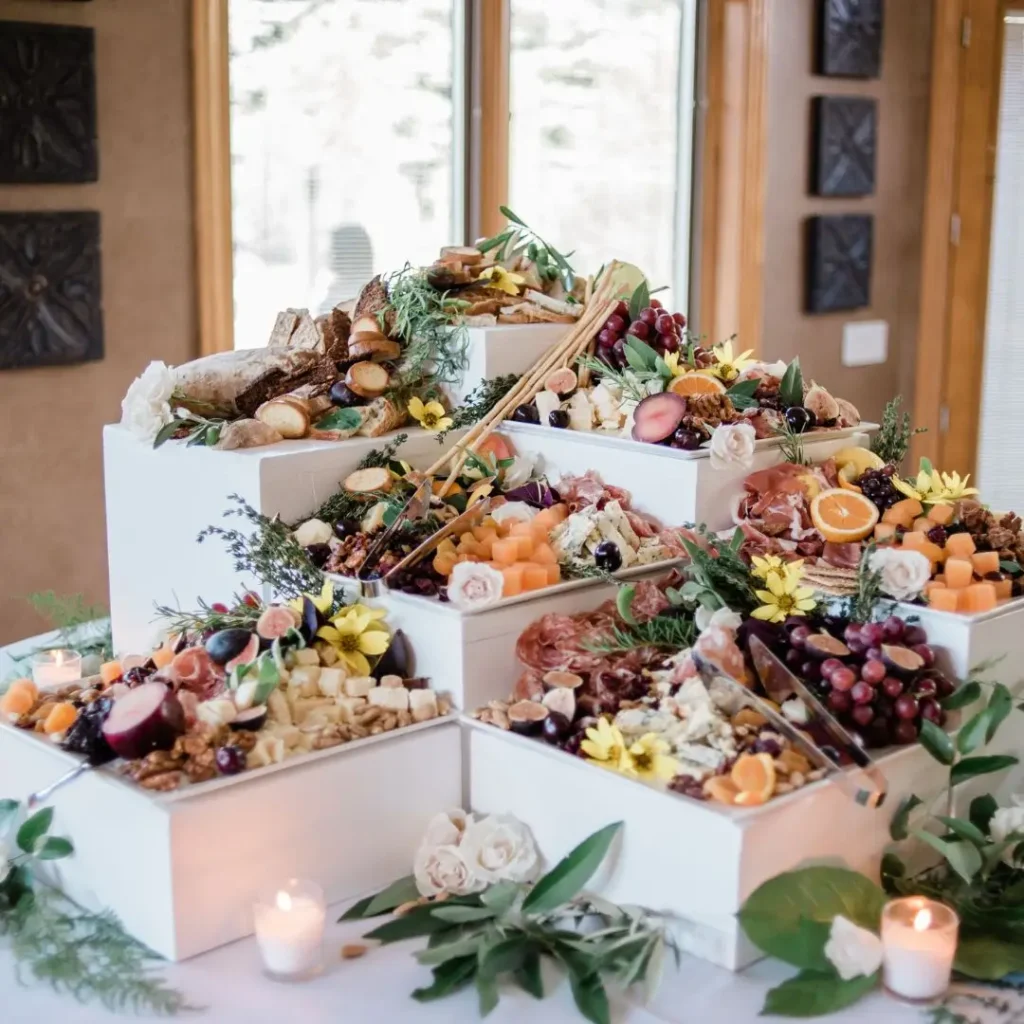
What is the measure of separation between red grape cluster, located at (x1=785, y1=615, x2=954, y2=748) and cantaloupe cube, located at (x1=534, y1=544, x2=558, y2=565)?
37cm

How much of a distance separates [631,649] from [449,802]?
311mm

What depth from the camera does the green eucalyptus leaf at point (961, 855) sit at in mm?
1685

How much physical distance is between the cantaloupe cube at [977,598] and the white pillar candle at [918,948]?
51cm

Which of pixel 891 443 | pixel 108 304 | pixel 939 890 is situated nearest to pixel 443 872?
pixel 939 890

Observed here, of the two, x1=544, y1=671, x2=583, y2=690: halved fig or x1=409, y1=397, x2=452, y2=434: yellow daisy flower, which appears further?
x1=409, y1=397, x2=452, y2=434: yellow daisy flower

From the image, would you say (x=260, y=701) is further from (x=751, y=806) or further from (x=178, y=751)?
(x=751, y=806)

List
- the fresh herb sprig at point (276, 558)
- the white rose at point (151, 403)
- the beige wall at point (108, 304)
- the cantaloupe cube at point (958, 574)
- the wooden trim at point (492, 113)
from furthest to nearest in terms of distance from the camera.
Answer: the wooden trim at point (492, 113) < the beige wall at point (108, 304) < the white rose at point (151, 403) < the fresh herb sprig at point (276, 558) < the cantaloupe cube at point (958, 574)

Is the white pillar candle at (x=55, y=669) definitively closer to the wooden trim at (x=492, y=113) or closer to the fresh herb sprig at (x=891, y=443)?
the fresh herb sprig at (x=891, y=443)

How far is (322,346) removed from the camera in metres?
2.48

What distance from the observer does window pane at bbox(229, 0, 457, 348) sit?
3756 mm

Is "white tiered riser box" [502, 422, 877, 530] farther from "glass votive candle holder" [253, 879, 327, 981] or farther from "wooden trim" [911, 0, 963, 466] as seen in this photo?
"wooden trim" [911, 0, 963, 466]

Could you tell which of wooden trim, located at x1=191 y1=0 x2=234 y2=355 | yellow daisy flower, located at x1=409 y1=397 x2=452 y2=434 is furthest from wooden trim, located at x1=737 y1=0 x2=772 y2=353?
yellow daisy flower, located at x1=409 y1=397 x2=452 y2=434

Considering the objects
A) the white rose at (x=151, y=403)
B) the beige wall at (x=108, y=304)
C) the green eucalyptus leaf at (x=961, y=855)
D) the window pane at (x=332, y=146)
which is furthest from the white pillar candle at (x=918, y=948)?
the window pane at (x=332, y=146)

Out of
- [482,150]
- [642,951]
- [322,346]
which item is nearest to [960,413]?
[482,150]
